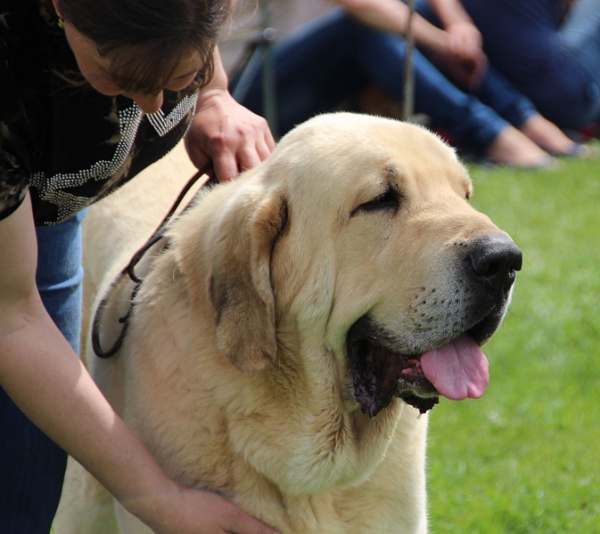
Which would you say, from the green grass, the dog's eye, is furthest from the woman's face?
the green grass

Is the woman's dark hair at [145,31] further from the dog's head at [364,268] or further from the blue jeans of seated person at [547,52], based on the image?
the blue jeans of seated person at [547,52]

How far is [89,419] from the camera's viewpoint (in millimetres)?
2180

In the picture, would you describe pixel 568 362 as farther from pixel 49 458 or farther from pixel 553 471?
pixel 49 458

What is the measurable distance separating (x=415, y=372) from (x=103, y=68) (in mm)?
1123

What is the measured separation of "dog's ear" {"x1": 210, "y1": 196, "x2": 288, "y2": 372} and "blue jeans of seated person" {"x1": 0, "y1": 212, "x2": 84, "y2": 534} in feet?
2.13

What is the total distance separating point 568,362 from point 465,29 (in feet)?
15.1

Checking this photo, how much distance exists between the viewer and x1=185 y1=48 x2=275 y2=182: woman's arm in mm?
2945

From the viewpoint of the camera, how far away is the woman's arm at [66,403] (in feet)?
6.79

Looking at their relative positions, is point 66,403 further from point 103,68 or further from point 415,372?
point 415,372

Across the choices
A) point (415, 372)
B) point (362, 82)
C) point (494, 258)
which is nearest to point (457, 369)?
point (415, 372)

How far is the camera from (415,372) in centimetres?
237

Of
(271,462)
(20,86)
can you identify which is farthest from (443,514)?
(20,86)

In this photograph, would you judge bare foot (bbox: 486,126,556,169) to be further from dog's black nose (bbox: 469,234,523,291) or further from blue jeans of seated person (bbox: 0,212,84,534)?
dog's black nose (bbox: 469,234,523,291)

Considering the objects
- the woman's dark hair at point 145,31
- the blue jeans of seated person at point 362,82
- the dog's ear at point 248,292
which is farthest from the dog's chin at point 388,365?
the blue jeans of seated person at point 362,82
